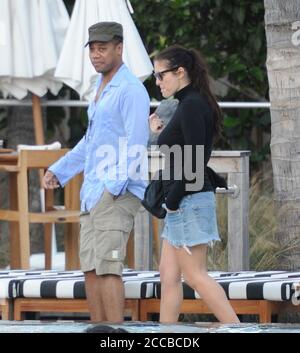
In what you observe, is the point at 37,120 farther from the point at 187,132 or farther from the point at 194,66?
the point at 187,132

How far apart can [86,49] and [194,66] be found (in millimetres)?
2723

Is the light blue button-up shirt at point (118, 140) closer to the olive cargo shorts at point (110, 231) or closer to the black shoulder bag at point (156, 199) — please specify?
the olive cargo shorts at point (110, 231)

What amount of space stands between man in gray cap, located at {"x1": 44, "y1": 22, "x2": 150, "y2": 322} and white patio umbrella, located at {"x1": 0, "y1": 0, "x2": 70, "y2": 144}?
8.17 feet

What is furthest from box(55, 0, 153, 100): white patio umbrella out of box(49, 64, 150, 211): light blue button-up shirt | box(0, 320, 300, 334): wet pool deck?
box(0, 320, 300, 334): wet pool deck

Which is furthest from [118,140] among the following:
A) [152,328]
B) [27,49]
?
[27,49]

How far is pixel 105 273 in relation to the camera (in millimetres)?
7012

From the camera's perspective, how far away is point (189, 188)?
6609 millimetres

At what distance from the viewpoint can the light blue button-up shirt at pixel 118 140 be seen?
6930 mm

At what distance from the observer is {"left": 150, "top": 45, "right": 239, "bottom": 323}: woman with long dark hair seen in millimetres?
6555

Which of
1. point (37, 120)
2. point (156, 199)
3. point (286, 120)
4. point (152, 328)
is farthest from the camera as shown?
point (37, 120)

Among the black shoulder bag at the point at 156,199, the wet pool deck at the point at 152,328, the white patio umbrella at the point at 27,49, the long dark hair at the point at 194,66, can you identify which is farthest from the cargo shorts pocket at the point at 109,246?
the white patio umbrella at the point at 27,49

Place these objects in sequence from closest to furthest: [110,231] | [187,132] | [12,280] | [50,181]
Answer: [187,132], [110,231], [50,181], [12,280]
